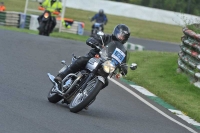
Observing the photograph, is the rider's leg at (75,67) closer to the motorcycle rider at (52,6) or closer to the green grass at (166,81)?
the green grass at (166,81)

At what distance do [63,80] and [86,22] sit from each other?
33.6 meters

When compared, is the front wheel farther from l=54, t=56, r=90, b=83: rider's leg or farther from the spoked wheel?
the spoked wheel

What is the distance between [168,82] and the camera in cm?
1553

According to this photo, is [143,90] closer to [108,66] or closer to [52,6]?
[108,66]

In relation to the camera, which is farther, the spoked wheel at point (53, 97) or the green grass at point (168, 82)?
the green grass at point (168, 82)

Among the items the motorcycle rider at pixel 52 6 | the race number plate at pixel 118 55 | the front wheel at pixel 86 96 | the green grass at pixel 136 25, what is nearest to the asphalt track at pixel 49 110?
the front wheel at pixel 86 96

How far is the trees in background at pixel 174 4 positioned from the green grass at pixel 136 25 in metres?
1.35

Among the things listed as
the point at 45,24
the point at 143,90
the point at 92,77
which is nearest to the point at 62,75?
the point at 92,77

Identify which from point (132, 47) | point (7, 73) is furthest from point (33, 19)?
point (7, 73)

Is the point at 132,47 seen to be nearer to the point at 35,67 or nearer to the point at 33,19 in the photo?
the point at 33,19

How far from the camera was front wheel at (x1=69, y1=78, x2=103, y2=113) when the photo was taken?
938 centimetres

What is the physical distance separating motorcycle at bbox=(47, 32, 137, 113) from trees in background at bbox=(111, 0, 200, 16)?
32.5 meters

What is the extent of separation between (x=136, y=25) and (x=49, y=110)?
36.0 metres

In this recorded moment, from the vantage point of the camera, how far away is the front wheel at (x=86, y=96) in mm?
9375
